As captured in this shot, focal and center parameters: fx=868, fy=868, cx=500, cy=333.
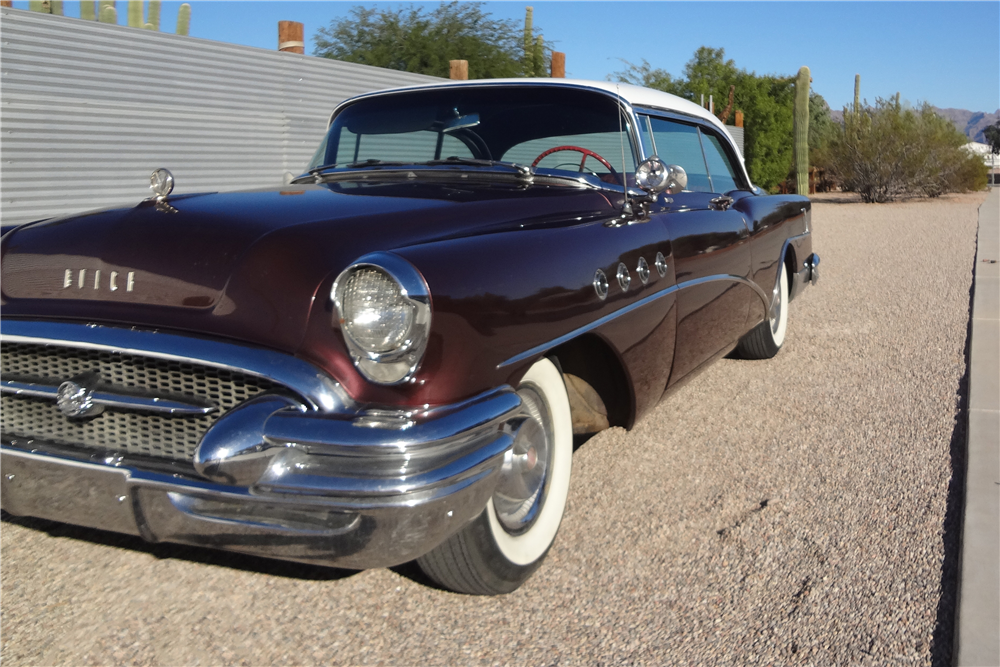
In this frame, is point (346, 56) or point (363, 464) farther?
point (346, 56)

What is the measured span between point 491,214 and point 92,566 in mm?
1566

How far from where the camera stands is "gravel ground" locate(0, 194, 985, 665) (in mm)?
2180

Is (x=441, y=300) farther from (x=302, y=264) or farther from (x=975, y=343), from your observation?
(x=975, y=343)

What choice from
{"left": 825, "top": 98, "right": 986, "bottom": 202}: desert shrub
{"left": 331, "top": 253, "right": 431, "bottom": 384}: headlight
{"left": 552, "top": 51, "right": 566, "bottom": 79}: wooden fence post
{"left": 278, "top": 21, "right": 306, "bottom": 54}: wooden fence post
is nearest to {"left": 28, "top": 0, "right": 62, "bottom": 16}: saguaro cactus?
{"left": 278, "top": 21, "right": 306, "bottom": 54}: wooden fence post

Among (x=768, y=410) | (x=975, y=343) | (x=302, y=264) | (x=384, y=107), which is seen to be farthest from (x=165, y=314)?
(x=975, y=343)

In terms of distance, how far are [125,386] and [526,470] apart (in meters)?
1.08

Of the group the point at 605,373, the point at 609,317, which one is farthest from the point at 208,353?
the point at 605,373

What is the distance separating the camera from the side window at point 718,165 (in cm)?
435

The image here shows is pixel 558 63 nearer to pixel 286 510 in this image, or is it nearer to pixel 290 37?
pixel 290 37

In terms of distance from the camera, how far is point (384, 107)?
11.8 ft

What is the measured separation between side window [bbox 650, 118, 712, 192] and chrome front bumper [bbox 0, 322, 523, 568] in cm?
200

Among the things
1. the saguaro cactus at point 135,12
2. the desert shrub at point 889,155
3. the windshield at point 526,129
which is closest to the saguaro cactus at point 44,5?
the saguaro cactus at point 135,12

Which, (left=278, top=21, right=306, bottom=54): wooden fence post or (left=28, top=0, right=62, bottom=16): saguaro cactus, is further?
(left=278, top=21, right=306, bottom=54): wooden fence post

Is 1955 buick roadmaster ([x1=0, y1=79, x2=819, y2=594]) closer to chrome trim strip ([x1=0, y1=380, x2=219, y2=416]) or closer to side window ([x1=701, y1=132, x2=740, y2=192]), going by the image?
chrome trim strip ([x1=0, y1=380, x2=219, y2=416])
